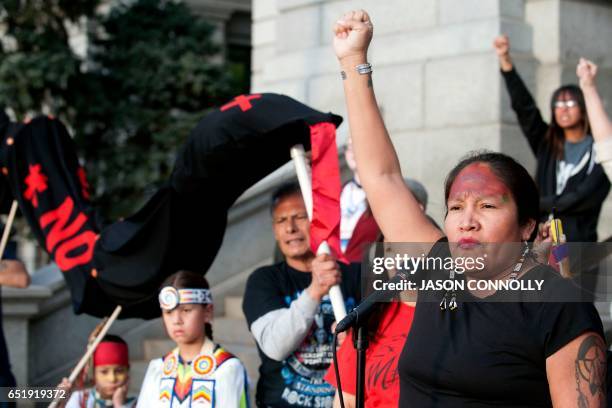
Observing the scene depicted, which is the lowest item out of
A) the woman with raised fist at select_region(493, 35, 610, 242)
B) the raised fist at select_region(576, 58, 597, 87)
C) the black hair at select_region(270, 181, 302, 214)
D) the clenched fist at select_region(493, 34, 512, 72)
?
the black hair at select_region(270, 181, 302, 214)

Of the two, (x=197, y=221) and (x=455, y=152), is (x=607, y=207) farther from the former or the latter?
(x=197, y=221)

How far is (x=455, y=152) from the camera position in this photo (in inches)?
316

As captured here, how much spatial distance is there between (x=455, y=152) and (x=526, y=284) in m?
5.52

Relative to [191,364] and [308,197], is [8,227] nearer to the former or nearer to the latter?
[191,364]

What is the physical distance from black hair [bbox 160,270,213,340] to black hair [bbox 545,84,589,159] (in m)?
2.58

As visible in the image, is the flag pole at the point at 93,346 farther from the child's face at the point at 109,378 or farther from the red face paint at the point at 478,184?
the red face paint at the point at 478,184

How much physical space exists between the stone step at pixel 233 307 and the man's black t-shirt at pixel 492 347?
518 centimetres

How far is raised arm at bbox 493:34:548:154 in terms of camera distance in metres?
6.47

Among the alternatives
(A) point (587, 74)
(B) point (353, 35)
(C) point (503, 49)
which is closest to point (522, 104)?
(C) point (503, 49)

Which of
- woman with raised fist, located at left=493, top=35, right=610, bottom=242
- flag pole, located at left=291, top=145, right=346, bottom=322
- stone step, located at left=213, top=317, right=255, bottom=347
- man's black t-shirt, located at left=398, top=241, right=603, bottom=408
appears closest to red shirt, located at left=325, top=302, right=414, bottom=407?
man's black t-shirt, located at left=398, top=241, right=603, bottom=408

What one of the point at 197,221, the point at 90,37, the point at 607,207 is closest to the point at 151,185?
the point at 90,37

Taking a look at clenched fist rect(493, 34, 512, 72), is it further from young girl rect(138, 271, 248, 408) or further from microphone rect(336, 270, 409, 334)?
microphone rect(336, 270, 409, 334)

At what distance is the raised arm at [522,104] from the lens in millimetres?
6469

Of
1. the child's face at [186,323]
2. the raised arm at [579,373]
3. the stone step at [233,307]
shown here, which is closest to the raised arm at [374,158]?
the raised arm at [579,373]
